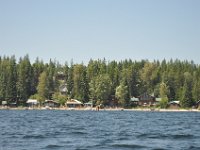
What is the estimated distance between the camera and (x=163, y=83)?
180875mm

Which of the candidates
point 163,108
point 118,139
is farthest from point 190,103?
point 118,139

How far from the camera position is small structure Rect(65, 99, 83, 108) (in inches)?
7134

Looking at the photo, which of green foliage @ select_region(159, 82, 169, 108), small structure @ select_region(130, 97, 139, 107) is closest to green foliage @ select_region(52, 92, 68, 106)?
small structure @ select_region(130, 97, 139, 107)

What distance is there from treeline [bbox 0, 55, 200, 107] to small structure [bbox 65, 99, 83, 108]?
1.78 m

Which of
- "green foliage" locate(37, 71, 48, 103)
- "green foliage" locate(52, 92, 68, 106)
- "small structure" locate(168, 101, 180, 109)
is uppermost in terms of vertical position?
"green foliage" locate(37, 71, 48, 103)

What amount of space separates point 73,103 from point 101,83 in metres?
16.3

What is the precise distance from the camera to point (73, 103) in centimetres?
18338

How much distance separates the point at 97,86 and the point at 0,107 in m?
40.9

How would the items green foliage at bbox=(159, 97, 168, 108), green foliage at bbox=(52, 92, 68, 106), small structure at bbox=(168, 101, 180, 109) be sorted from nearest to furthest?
small structure at bbox=(168, 101, 180, 109) < green foliage at bbox=(159, 97, 168, 108) < green foliage at bbox=(52, 92, 68, 106)

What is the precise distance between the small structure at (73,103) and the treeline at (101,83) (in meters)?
1.78

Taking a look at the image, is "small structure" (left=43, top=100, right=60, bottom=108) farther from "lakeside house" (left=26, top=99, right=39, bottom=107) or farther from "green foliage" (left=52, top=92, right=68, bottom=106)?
"lakeside house" (left=26, top=99, right=39, bottom=107)

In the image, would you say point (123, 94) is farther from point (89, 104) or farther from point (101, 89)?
point (89, 104)

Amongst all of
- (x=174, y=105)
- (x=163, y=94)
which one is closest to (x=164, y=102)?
(x=163, y=94)

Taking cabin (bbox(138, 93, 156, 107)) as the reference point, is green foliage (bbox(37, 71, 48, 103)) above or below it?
above
